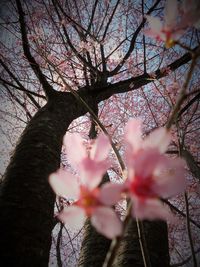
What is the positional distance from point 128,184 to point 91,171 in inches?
1.8

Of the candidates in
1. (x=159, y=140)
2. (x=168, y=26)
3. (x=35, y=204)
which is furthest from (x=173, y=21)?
(x=35, y=204)

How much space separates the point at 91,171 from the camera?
1.11 ft

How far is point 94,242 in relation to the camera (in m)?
3.22

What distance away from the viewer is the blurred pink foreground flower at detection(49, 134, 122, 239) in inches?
12.6

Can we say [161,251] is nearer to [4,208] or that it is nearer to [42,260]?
[42,260]

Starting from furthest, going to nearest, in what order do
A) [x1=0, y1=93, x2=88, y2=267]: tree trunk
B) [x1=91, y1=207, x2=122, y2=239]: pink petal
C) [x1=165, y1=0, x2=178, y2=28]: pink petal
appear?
[x1=0, y1=93, x2=88, y2=267]: tree trunk, [x1=165, y1=0, x2=178, y2=28]: pink petal, [x1=91, y1=207, x2=122, y2=239]: pink petal

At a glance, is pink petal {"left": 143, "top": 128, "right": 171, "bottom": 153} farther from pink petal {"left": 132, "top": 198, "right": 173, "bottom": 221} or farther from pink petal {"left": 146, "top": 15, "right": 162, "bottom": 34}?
pink petal {"left": 146, "top": 15, "right": 162, "bottom": 34}

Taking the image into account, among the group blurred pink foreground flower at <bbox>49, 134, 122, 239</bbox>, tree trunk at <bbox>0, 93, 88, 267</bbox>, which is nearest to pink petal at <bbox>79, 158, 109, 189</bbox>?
blurred pink foreground flower at <bbox>49, 134, 122, 239</bbox>

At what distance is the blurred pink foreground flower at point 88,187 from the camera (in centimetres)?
32

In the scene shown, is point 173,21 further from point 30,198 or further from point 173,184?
point 30,198

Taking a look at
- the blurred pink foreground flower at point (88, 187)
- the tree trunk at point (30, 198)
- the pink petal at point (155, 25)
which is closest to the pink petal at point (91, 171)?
the blurred pink foreground flower at point (88, 187)

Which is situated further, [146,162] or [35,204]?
[35,204]

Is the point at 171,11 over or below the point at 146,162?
over

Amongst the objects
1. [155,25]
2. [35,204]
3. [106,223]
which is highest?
[35,204]
